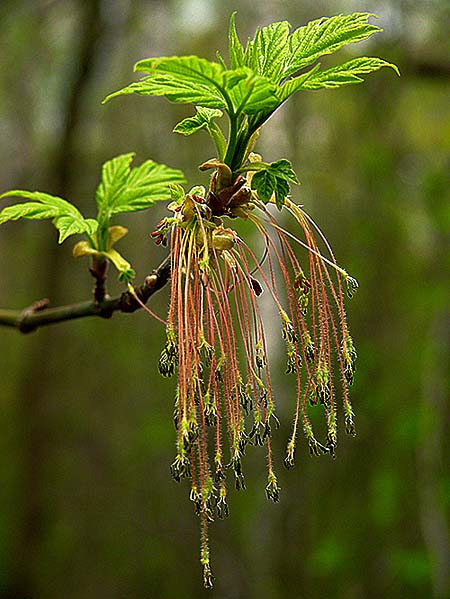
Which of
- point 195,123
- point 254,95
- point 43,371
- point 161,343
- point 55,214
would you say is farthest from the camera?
point 161,343

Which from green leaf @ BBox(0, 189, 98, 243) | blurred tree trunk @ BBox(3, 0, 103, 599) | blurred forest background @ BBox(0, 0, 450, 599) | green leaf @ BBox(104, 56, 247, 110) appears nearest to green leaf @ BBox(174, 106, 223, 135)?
green leaf @ BBox(104, 56, 247, 110)

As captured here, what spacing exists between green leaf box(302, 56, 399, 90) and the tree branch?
0.83ft

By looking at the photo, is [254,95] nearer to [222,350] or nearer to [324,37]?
A: [324,37]

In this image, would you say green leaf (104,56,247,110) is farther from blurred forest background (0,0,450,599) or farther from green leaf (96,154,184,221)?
blurred forest background (0,0,450,599)

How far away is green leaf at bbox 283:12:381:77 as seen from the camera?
705 millimetres

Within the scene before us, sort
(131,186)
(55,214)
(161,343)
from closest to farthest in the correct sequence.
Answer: (55,214) → (131,186) → (161,343)

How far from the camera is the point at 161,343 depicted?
4.25 meters

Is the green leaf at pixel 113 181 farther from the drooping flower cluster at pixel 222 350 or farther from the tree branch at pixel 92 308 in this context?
the drooping flower cluster at pixel 222 350

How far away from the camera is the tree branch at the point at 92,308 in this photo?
815mm

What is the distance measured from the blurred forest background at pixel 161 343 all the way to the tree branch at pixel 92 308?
1.60 m

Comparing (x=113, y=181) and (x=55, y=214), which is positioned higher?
(x=113, y=181)

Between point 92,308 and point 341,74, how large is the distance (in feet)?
1.52

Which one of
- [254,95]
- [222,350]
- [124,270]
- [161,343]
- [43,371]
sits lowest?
[222,350]

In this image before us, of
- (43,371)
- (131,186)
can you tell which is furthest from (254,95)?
(43,371)
